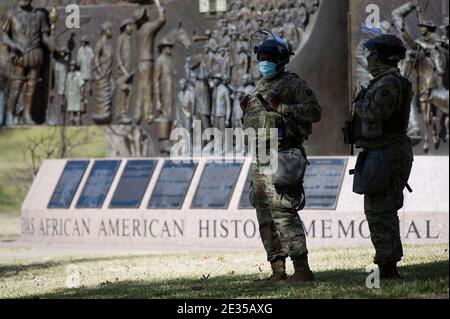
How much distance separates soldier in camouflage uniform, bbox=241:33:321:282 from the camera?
35.8 feet

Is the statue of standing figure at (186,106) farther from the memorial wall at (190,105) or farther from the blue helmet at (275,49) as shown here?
the blue helmet at (275,49)

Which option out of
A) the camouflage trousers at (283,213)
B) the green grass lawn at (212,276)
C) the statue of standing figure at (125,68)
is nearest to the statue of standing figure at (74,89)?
the statue of standing figure at (125,68)

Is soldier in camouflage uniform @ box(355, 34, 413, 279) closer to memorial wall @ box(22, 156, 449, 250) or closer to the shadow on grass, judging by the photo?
the shadow on grass

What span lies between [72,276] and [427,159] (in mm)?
7567

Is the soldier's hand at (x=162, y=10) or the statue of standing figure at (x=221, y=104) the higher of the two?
the soldier's hand at (x=162, y=10)

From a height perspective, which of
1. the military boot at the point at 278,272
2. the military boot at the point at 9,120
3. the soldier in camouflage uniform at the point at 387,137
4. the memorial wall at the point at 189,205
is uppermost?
the soldier in camouflage uniform at the point at 387,137

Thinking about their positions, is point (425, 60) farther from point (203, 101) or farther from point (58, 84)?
point (58, 84)

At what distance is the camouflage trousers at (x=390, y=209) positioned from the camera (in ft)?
34.3

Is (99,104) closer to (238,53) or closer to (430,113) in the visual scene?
(238,53)

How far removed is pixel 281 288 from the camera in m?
10.5

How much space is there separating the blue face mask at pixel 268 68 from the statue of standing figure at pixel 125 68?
13172 millimetres

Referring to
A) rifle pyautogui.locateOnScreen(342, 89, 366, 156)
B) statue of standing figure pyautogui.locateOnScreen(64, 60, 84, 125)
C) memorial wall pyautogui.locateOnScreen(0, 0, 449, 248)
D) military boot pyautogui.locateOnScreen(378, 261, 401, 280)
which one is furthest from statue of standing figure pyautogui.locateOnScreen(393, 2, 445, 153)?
military boot pyautogui.locateOnScreen(378, 261, 401, 280)

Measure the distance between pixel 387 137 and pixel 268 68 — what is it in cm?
145

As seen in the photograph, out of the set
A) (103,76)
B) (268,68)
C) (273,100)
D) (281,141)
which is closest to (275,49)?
(268,68)
